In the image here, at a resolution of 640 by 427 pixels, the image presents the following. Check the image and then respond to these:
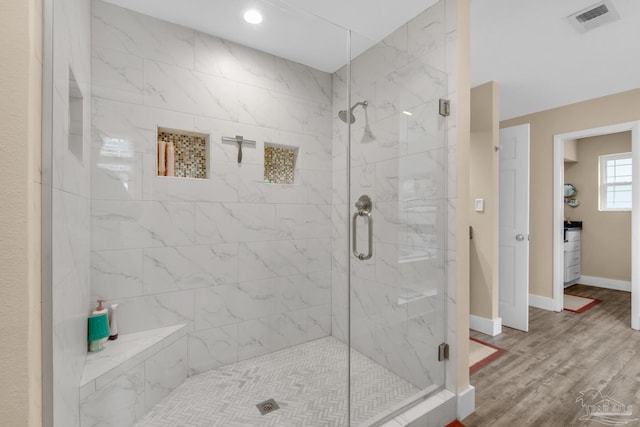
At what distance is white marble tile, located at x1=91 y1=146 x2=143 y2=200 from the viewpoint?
1.71m

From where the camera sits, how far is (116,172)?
1760 mm

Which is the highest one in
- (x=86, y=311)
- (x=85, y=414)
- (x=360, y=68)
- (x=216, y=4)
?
(x=216, y=4)

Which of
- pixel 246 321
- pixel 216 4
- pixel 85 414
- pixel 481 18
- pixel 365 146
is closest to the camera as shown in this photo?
pixel 85 414

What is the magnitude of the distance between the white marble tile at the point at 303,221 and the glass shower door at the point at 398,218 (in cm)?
65

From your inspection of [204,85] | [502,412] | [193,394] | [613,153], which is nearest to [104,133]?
[204,85]

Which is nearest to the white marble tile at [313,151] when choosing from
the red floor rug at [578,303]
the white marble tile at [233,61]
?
the white marble tile at [233,61]

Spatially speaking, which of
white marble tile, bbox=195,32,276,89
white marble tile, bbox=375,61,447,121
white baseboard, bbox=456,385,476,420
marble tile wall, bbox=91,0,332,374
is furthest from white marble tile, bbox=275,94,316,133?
white baseboard, bbox=456,385,476,420

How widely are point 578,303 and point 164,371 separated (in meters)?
4.81

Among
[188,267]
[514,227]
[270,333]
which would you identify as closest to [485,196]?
[514,227]

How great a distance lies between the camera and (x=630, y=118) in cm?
306

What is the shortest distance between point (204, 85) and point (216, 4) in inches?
19.0

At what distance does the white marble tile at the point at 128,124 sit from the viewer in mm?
1716

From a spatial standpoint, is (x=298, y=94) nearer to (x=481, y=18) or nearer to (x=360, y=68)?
(x=360, y=68)

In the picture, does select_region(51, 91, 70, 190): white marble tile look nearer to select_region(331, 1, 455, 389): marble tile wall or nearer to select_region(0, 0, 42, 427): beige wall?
select_region(0, 0, 42, 427): beige wall
